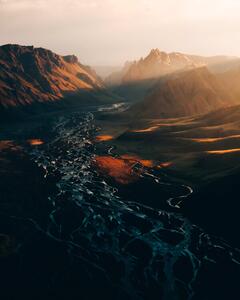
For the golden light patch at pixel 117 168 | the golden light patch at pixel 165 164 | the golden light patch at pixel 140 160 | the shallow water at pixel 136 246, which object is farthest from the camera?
the golden light patch at pixel 140 160

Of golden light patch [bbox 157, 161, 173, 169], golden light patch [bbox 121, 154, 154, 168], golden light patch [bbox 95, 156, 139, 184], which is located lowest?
golden light patch [bbox 157, 161, 173, 169]

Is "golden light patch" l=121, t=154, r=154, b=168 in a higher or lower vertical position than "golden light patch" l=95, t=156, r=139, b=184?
lower

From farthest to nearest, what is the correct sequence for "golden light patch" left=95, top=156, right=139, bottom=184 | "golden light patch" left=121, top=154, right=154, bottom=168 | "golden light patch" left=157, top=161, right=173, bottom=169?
"golden light patch" left=121, top=154, right=154, bottom=168 < "golden light patch" left=157, top=161, right=173, bottom=169 < "golden light patch" left=95, top=156, right=139, bottom=184

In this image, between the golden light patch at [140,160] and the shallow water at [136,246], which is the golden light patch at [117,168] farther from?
the shallow water at [136,246]

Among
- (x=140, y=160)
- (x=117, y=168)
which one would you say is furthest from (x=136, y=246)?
(x=140, y=160)

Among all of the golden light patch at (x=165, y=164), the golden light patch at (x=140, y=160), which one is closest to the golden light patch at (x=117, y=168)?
the golden light patch at (x=140, y=160)

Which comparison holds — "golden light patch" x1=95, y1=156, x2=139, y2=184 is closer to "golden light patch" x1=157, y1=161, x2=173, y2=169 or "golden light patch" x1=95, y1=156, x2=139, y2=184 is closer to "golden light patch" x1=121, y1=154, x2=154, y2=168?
"golden light patch" x1=121, y1=154, x2=154, y2=168

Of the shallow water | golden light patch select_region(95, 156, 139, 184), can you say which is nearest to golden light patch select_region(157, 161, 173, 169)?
golden light patch select_region(95, 156, 139, 184)

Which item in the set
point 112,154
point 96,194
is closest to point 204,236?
point 96,194

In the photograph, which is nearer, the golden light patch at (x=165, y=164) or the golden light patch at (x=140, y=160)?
the golden light patch at (x=165, y=164)

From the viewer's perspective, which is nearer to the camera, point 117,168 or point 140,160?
point 117,168

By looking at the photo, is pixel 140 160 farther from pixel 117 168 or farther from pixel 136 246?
pixel 136 246

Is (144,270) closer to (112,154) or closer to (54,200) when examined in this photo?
(54,200)
